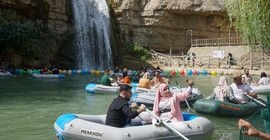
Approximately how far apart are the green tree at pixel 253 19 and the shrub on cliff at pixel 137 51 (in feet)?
87.6

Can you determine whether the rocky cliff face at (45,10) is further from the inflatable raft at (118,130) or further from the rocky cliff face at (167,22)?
the inflatable raft at (118,130)

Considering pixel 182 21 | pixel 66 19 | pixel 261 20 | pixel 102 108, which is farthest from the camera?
pixel 182 21

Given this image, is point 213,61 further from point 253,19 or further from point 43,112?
point 43,112

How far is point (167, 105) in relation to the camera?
19.0ft

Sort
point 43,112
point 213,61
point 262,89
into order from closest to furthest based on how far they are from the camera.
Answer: point 43,112 → point 262,89 → point 213,61

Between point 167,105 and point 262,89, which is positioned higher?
point 167,105

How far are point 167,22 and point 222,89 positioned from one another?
28.5m

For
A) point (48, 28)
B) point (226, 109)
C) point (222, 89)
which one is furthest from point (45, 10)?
point (226, 109)

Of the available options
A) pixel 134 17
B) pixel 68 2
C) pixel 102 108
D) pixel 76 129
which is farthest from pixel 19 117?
pixel 134 17

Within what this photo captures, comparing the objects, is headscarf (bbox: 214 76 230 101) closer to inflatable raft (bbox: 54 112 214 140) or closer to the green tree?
the green tree

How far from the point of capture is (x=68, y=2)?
27859 millimetres

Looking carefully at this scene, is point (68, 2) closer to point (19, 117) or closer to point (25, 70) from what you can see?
point (25, 70)

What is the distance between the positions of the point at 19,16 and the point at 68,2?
537cm

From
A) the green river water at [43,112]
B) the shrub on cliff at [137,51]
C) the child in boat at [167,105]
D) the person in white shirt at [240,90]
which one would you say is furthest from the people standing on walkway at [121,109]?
the shrub on cliff at [137,51]
